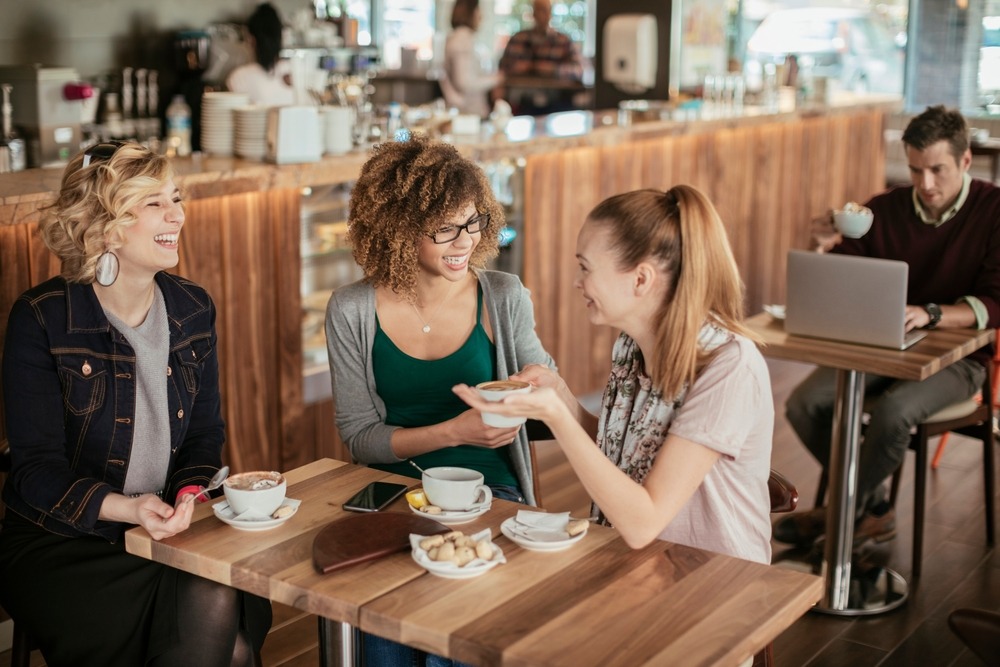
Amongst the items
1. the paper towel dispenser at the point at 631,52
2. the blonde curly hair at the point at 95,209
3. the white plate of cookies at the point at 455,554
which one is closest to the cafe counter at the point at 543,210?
the paper towel dispenser at the point at 631,52

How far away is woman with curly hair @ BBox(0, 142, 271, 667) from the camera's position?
227 cm

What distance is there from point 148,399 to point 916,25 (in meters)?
8.41

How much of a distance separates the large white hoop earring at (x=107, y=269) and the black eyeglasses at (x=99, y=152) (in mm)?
187

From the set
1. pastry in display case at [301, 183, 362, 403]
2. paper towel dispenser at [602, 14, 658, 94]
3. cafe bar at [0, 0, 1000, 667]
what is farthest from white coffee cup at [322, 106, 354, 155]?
paper towel dispenser at [602, 14, 658, 94]

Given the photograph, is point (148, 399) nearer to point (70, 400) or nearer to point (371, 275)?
point (70, 400)

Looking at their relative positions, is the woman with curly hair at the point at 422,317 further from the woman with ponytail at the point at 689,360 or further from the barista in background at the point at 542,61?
the barista in background at the point at 542,61

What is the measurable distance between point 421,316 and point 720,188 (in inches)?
136

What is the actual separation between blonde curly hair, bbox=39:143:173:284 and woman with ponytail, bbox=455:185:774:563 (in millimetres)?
931

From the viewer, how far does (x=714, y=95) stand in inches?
250

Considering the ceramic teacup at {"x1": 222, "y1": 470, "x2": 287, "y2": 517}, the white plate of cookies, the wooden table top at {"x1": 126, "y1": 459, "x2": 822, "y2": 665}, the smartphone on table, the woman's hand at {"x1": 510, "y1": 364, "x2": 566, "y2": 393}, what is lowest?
the wooden table top at {"x1": 126, "y1": 459, "x2": 822, "y2": 665}

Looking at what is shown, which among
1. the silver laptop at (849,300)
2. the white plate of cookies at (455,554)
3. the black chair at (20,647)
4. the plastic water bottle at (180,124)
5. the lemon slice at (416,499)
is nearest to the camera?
the white plate of cookies at (455,554)

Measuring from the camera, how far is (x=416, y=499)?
215 centimetres

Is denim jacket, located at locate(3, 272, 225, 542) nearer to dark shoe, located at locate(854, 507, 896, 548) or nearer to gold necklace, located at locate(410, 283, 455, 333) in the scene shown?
gold necklace, located at locate(410, 283, 455, 333)

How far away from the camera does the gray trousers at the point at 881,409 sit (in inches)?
143
